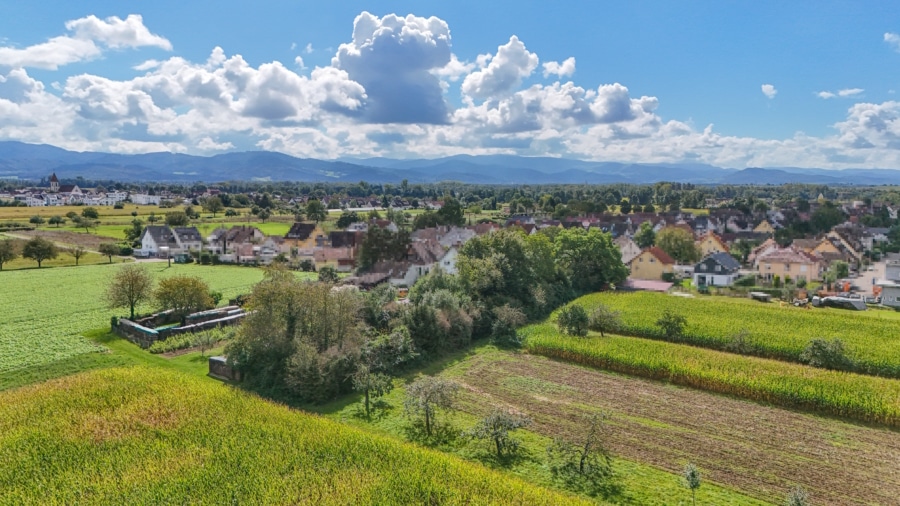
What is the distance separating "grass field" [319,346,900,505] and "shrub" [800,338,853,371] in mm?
7196

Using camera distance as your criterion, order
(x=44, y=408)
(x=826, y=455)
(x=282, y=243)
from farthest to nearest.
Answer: (x=282, y=243) → (x=44, y=408) → (x=826, y=455)

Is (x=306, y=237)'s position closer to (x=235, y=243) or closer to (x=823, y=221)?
(x=235, y=243)

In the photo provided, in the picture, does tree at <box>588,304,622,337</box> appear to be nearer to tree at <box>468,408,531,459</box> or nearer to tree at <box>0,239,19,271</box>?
tree at <box>468,408,531,459</box>

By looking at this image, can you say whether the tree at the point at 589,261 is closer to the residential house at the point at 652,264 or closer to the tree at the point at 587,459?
the residential house at the point at 652,264

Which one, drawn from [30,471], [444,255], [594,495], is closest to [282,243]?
[444,255]

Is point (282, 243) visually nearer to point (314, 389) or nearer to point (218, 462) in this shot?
point (314, 389)

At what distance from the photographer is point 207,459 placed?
1742cm

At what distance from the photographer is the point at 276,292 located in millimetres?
26688

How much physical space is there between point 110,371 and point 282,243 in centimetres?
5206

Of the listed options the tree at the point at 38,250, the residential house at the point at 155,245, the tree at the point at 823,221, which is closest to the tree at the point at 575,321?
the tree at the point at 38,250

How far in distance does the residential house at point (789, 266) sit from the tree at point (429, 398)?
155 feet

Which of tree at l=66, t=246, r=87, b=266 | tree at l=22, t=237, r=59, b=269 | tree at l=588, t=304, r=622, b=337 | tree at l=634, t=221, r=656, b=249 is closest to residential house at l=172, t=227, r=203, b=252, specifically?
tree at l=66, t=246, r=87, b=266

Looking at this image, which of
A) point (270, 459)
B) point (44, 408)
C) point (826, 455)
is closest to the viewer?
point (270, 459)

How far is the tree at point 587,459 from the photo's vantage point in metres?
17.2
